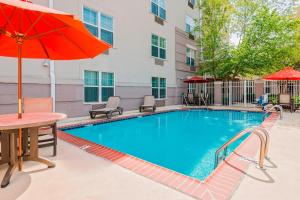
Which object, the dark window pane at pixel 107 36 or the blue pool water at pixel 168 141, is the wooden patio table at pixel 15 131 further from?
the dark window pane at pixel 107 36

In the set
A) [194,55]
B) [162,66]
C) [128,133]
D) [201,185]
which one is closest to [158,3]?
[162,66]

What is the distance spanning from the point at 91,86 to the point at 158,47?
720 cm

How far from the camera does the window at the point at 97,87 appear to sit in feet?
34.9

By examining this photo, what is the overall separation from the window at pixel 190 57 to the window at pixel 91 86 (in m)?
11.3

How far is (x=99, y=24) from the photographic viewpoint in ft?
36.2

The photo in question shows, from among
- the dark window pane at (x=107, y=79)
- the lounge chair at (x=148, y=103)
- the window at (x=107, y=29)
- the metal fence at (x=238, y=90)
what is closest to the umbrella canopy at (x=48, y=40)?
the dark window pane at (x=107, y=79)

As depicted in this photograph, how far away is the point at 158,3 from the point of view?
51.9 feet

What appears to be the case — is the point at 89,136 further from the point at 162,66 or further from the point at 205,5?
the point at 205,5

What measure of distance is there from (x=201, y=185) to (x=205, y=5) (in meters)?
19.1

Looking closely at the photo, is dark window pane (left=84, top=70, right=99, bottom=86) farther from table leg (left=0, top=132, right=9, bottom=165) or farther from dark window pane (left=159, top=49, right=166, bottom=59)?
table leg (left=0, top=132, right=9, bottom=165)

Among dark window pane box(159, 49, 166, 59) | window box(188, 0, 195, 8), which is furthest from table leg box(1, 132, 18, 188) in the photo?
window box(188, 0, 195, 8)

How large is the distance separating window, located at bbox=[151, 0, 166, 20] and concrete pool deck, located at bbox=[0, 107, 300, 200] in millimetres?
13924

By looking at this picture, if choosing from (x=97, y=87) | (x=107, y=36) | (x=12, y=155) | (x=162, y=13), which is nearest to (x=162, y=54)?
(x=162, y=13)

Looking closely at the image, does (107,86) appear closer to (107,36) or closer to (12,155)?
(107,36)
